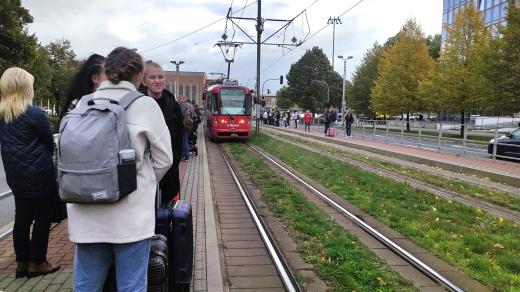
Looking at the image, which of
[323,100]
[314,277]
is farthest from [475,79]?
[323,100]

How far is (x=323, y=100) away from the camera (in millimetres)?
84938

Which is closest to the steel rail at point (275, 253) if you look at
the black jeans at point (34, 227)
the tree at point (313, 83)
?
the black jeans at point (34, 227)

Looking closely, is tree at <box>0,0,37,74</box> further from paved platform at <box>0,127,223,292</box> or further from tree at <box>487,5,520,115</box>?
paved platform at <box>0,127,223,292</box>

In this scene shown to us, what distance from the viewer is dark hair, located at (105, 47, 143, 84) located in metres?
2.59

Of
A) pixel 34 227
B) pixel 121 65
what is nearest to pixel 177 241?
pixel 121 65

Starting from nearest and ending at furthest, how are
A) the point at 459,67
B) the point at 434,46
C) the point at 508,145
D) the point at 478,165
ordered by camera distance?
the point at 478,165 → the point at 508,145 → the point at 459,67 → the point at 434,46

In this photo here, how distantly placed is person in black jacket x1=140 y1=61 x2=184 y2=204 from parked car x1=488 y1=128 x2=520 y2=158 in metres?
14.5

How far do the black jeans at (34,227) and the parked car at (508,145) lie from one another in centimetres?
1481

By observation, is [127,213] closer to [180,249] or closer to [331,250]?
[180,249]

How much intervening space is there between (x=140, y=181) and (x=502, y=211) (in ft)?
26.0

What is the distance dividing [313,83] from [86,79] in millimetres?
81696

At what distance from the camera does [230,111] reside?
81.4 feet

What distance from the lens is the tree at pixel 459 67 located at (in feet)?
115

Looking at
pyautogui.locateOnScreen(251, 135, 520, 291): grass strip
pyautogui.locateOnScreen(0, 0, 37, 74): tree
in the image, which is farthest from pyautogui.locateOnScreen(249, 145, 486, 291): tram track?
pyautogui.locateOnScreen(0, 0, 37, 74): tree
